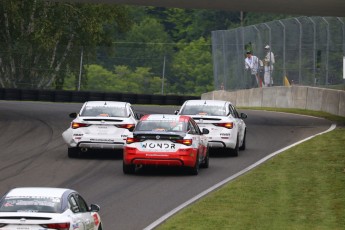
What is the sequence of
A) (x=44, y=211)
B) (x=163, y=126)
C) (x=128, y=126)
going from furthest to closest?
(x=128, y=126), (x=163, y=126), (x=44, y=211)

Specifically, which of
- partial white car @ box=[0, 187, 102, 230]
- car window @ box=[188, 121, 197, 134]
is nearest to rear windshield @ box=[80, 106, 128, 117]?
car window @ box=[188, 121, 197, 134]

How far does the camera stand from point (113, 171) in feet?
86.2

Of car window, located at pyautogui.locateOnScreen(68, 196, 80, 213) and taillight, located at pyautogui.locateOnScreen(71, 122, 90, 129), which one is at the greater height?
car window, located at pyautogui.locateOnScreen(68, 196, 80, 213)

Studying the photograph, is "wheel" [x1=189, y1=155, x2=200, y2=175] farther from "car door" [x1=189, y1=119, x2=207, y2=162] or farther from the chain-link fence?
the chain-link fence

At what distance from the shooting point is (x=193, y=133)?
26.2m

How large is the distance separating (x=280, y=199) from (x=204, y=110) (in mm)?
8707

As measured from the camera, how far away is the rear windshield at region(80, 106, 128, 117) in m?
29.2

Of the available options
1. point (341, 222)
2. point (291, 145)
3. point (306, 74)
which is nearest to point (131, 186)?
point (341, 222)

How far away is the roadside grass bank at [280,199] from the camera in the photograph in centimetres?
1903

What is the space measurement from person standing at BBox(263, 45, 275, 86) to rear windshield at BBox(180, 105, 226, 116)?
23.9 m

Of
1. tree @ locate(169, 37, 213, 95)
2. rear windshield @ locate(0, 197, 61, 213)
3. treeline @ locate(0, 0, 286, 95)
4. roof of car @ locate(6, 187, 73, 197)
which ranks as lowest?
tree @ locate(169, 37, 213, 95)

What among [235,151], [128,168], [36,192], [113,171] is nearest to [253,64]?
[235,151]

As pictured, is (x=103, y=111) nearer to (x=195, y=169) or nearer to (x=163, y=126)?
(x=163, y=126)

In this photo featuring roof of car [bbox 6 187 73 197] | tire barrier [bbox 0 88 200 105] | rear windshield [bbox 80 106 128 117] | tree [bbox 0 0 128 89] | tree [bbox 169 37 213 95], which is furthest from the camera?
tree [bbox 169 37 213 95]
